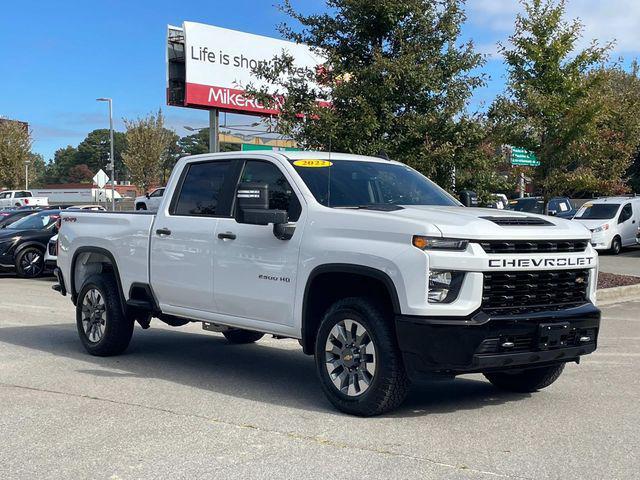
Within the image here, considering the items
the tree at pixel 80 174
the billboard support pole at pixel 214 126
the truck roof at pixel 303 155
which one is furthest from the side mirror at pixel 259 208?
the tree at pixel 80 174

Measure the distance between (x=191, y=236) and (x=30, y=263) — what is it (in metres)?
12.3

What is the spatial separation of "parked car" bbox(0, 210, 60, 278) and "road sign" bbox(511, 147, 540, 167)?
1035cm

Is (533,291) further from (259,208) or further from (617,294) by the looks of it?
(617,294)

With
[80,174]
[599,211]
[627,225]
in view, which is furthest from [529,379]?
[80,174]

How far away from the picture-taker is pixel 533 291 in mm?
5520

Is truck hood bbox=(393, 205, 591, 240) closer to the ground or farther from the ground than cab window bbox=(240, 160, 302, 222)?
closer to the ground

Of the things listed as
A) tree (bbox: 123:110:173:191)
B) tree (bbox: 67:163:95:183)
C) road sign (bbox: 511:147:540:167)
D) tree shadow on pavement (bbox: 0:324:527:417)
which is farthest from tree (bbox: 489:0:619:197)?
tree (bbox: 67:163:95:183)

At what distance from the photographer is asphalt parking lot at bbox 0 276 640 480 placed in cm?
460

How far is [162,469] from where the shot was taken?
455 cm

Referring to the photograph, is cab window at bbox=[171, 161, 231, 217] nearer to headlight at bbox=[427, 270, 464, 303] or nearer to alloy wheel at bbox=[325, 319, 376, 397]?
alloy wheel at bbox=[325, 319, 376, 397]

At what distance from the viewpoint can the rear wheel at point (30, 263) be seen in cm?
1777

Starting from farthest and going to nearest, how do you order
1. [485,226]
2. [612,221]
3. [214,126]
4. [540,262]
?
1. [214,126]
2. [612,221]
3. [540,262]
4. [485,226]

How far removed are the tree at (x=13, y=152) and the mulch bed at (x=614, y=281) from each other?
2149 inches

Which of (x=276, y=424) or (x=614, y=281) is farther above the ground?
(x=276, y=424)
